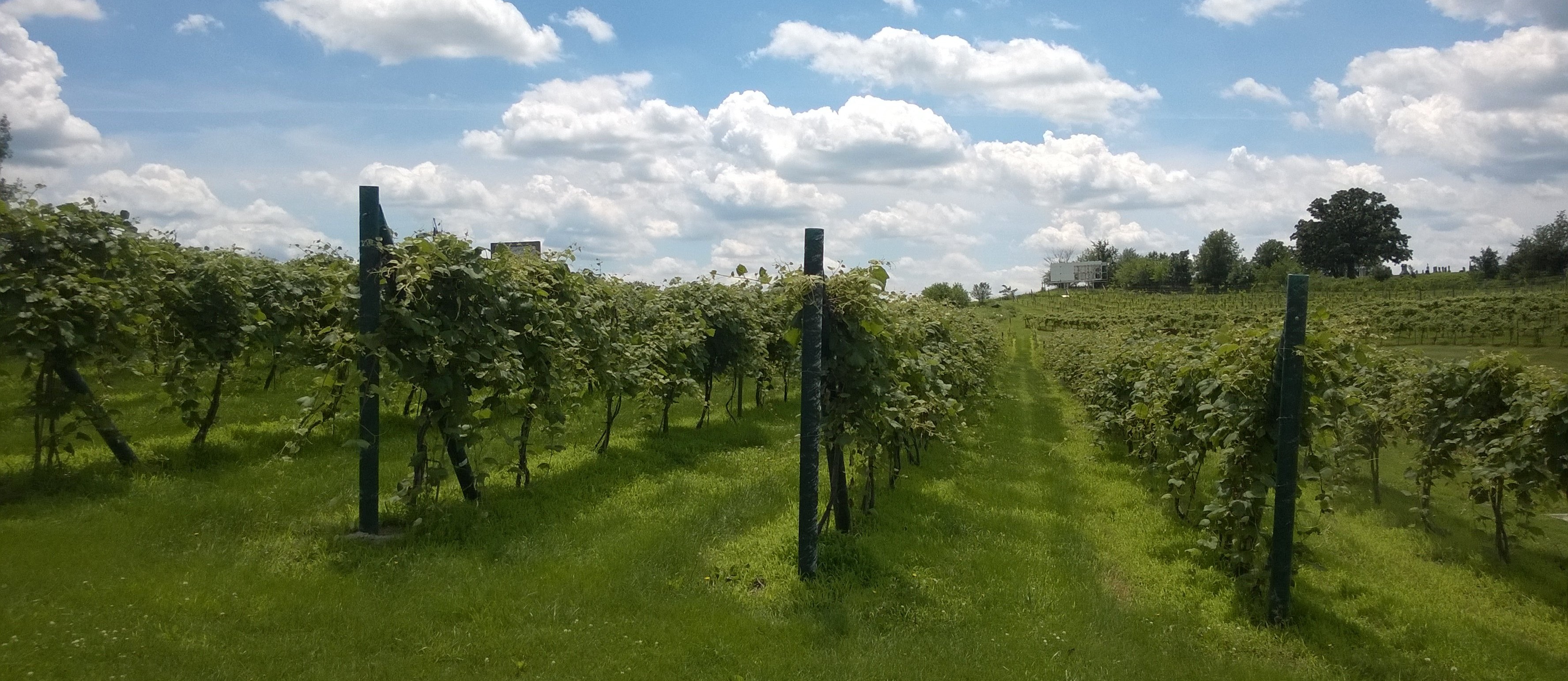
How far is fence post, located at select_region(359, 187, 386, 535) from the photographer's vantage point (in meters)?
6.29

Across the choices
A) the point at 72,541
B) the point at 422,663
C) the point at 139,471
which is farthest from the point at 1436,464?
the point at 139,471

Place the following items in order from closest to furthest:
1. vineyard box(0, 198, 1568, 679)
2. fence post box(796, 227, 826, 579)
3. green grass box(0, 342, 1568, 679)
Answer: green grass box(0, 342, 1568, 679) → vineyard box(0, 198, 1568, 679) → fence post box(796, 227, 826, 579)

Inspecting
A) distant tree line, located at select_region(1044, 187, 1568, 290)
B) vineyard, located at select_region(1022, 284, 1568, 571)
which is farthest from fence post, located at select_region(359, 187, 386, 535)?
distant tree line, located at select_region(1044, 187, 1568, 290)

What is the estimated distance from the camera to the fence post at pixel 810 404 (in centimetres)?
615

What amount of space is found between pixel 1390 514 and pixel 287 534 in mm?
11853

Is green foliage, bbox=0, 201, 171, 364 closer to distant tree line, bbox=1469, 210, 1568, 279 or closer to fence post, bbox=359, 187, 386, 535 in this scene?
fence post, bbox=359, 187, 386, 535

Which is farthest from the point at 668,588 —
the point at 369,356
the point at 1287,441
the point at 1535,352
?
the point at 1535,352

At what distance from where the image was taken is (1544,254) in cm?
5606

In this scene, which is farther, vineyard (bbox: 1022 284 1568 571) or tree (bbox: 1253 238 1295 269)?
tree (bbox: 1253 238 1295 269)

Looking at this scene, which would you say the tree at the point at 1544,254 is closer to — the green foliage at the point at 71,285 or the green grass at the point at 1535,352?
the green grass at the point at 1535,352

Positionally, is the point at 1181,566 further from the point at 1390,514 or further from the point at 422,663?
the point at 422,663

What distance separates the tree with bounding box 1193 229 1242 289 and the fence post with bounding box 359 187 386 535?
278ft

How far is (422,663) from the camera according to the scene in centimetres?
461

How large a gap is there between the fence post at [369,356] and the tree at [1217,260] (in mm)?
84849
